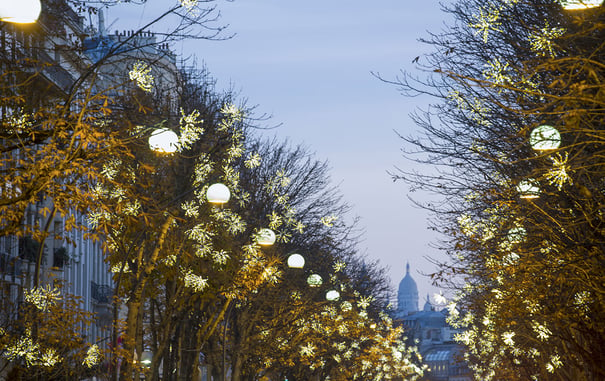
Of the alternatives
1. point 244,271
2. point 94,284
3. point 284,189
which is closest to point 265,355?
point 284,189

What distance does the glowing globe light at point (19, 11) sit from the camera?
8609 millimetres

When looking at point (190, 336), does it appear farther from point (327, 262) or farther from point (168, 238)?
point (327, 262)

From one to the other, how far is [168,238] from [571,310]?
783 centimetres

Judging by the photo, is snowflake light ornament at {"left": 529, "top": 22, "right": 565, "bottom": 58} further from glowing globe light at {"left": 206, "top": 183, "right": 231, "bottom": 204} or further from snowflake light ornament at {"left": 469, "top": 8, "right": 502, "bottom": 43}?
glowing globe light at {"left": 206, "top": 183, "right": 231, "bottom": 204}

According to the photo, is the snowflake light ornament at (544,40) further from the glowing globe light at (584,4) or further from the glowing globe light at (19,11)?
the glowing globe light at (19,11)

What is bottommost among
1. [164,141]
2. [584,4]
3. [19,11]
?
[584,4]

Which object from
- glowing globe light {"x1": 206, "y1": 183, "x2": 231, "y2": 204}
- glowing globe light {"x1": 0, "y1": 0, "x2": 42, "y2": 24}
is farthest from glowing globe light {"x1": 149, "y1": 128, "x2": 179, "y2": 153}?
glowing globe light {"x1": 0, "y1": 0, "x2": 42, "y2": 24}

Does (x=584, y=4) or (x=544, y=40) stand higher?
(x=544, y=40)

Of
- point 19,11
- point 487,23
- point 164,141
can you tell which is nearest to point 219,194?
point 164,141

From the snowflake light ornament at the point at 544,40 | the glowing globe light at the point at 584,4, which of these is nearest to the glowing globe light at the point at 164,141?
the snowflake light ornament at the point at 544,40

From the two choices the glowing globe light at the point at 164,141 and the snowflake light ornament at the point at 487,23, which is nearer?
the snowflake light ornament at the point at 487,23

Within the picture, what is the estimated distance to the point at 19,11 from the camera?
28.3 ft

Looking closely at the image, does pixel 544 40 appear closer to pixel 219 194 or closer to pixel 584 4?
pixel 584 4

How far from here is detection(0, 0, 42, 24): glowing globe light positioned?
861 cm
